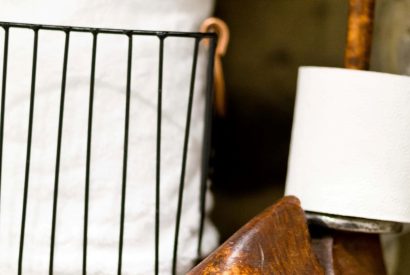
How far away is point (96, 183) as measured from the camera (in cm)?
71

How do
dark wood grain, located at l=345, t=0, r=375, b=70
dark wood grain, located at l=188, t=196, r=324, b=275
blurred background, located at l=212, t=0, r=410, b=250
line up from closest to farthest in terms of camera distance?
dark wood grain, located at l=188, t=196, r=324, b=275 → dark wood grain, located at l=345, t=0, r=375, b=70 → blurred background, located at l=212, t=0, r=410, b=250

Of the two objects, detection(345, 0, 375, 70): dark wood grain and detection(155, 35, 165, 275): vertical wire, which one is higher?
detection(345, 0, 375, 70): dark wood grain

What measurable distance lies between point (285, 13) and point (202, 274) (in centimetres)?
50

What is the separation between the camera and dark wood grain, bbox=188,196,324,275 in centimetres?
61

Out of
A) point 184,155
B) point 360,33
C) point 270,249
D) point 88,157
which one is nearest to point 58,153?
point 88,157

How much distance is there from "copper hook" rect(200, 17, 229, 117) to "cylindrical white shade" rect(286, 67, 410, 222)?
0.15 m

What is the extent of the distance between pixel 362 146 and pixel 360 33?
14 cm

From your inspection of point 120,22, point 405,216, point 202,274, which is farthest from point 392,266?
point 120,22

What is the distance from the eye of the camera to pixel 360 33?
72 centimetres

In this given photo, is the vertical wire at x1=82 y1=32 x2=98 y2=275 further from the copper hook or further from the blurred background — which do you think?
the blurred background

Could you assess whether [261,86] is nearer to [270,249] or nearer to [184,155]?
[184,155]

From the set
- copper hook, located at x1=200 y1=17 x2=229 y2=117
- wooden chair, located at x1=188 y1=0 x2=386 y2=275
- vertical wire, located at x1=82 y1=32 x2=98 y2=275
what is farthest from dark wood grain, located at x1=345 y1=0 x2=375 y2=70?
vertical wire, located at x1=82 y1=32 x2=98 y2=275

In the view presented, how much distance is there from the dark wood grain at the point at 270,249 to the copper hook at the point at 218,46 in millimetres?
226

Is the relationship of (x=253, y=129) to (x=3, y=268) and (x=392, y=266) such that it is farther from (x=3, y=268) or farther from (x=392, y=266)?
(x=3, y=268)
